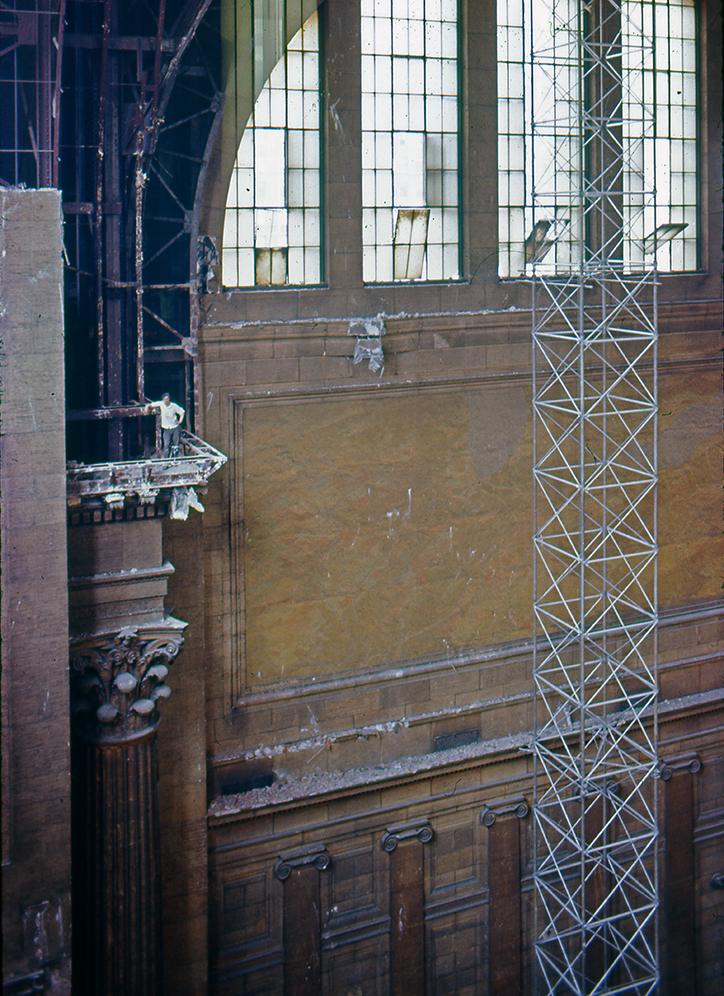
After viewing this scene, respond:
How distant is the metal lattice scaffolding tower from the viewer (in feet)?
53.5

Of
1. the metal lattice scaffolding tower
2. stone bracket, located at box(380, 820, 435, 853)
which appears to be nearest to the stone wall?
stone bracket, located at box(380, 820, 435, 853)

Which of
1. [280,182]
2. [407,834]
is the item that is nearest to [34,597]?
[280,182]

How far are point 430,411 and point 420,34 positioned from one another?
508 cm

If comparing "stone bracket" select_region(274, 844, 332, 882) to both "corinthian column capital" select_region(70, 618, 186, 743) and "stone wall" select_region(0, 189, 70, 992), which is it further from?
"stone wall" select_region(0, 189, 70, 992)

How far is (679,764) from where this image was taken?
60.0 ft

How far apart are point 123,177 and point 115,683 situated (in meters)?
5.77

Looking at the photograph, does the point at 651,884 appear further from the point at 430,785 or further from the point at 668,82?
the point at 668,82

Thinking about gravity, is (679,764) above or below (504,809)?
above

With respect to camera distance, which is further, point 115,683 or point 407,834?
point 407,834

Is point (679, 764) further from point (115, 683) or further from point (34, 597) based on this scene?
point (34, 597)

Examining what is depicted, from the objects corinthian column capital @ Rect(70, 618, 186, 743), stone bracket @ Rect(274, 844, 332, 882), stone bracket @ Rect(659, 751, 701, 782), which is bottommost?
stone bracket @ Rect(274, 844, 332, 882)

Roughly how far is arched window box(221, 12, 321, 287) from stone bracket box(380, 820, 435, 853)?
24.7ft

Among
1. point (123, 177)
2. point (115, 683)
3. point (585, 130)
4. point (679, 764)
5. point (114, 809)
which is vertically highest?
point (585, 130)

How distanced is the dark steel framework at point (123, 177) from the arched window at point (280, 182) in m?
0.71
